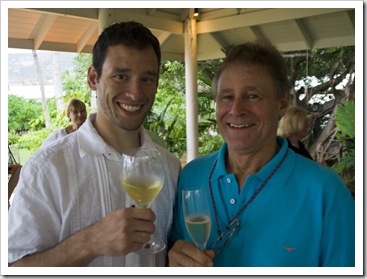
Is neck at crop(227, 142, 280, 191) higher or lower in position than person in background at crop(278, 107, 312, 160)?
lower

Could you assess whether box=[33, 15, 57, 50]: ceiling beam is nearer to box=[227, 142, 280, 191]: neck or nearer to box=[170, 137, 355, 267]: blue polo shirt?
box=[227, 142, 280, 191]: neck

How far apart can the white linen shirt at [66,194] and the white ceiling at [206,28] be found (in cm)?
353

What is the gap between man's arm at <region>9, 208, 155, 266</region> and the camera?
4.41 ft

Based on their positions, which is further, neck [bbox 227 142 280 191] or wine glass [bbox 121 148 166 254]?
neck [bbox 227 142 280 191]

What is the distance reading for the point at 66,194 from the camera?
1568 millimetres

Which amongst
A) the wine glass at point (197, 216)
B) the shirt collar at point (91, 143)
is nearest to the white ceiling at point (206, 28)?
the shirt collar at point (91, 143)

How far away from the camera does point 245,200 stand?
5.45 ft

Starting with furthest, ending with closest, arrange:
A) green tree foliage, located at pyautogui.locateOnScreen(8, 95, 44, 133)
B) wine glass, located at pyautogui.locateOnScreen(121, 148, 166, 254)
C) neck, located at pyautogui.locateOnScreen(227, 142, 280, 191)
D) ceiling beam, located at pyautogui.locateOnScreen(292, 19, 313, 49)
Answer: green tree foliage, located at pyautogui.locateOnScreen(8, 95, 44, 133) → ceiling beam, located at pyautogui.locateOnScreen(292, 19, 313, 49) → neck, located at pyautogui.locateOnScreen(227, 142, 280, 191) → wine glass, located at pyautogui.locateOnScreen(121, 148, 166, 254)

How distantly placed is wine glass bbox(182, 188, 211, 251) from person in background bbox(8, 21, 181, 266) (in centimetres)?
16

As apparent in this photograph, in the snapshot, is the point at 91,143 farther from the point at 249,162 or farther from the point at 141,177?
the point at 249,162

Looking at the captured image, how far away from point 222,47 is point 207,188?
5703 mm

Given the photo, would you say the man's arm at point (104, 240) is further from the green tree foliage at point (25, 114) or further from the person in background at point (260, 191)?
the green tree foliage at point (25, 114)

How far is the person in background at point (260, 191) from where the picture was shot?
59.6 inches

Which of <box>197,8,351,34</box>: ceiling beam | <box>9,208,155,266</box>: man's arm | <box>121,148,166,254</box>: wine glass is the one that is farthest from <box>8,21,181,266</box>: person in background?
<box>197,8,351,34</box>: ceiling beam
